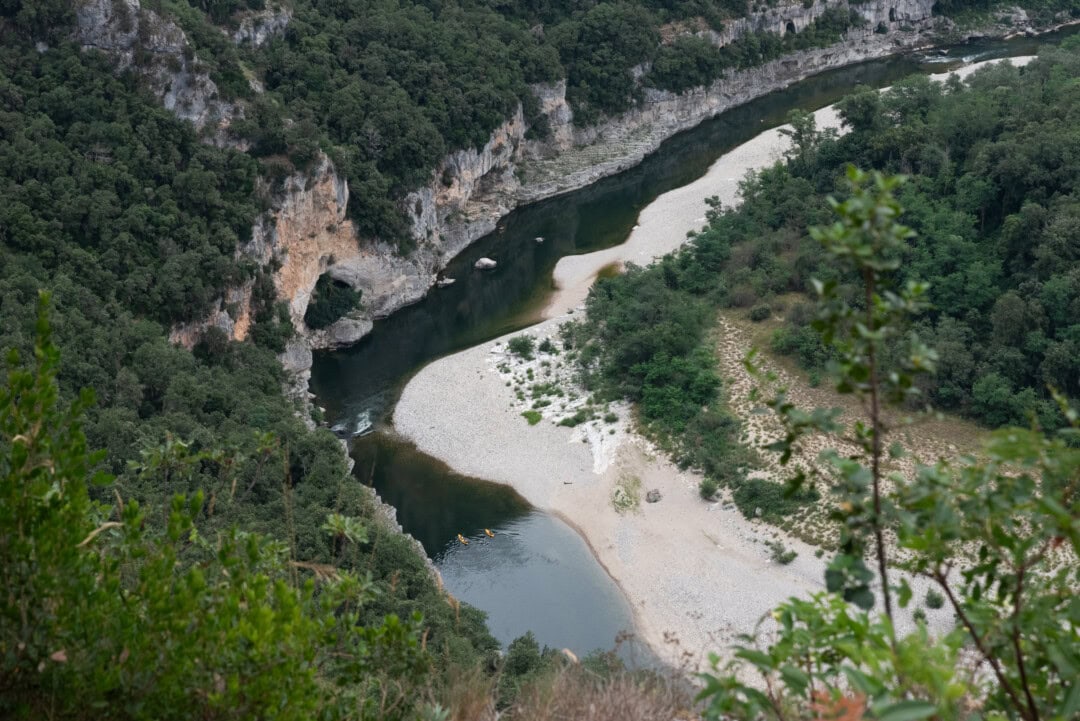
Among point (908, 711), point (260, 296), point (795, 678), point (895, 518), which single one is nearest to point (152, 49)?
point (260, 296)

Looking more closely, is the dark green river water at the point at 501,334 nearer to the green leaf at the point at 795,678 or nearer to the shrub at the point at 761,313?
the shrub at the point at 761,313

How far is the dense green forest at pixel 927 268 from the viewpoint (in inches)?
1153

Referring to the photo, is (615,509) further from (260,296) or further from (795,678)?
(795,678)

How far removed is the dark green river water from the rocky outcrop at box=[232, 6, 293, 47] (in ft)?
42.3

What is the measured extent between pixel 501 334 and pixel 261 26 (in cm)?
1799

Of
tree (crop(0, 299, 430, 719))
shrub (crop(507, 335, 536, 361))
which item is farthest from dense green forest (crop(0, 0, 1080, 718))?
shrub (crop(507, 335, 536, 361))

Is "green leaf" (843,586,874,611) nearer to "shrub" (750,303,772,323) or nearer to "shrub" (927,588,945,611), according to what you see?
"shrub" (927,588,945,611)

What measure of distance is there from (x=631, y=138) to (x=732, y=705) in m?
58.8

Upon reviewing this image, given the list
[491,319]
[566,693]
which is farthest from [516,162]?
[566,693]

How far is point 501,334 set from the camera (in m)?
40.9

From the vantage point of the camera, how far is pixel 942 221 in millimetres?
35156

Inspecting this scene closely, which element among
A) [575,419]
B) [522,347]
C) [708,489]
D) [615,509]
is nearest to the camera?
[708,489]

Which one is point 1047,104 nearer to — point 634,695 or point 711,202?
point 711,202

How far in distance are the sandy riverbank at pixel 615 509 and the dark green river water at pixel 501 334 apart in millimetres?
664
